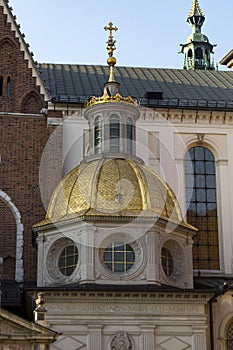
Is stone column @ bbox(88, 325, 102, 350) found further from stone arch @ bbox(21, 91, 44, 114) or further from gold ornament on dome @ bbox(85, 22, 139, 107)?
stone arch @ bbox(21, 91, 44, 114)

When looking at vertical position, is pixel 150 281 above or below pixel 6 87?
below

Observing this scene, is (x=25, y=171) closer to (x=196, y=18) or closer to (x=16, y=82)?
(x=16, y=82)

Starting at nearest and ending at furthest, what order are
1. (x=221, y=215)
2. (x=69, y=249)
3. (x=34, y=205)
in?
(x=69, y=249), (x=34, y=205), (x=221, y=215)

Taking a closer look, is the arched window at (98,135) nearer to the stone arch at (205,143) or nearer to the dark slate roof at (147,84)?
the dark slate roof at (147,84)

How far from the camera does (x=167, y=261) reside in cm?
2692

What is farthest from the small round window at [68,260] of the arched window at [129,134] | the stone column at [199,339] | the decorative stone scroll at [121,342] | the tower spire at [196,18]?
the tower spire at [196,18]

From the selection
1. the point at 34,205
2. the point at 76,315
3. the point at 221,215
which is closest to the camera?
the point at 76,315

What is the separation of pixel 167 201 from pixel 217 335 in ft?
15.6

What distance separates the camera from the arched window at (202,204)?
3281 cm

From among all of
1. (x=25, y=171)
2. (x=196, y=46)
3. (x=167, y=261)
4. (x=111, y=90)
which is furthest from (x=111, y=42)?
(x=196, y=46)

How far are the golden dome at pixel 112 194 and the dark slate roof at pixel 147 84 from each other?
6.17 metres

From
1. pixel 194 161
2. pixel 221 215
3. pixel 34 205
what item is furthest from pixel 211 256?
pixel 34 205

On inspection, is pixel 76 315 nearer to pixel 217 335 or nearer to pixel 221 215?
pixel 217 335

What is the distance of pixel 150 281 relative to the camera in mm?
25797
